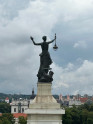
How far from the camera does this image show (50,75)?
88.6ft

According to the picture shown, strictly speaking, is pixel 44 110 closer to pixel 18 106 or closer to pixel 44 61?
pixel 44 61

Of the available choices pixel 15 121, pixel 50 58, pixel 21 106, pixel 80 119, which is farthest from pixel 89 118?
pixel 21 106

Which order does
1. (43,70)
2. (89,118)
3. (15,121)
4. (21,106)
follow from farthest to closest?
(21,106) < (15,121) < (89,118) < (43,70)

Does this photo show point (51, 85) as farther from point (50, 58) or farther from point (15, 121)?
point (15, 121)

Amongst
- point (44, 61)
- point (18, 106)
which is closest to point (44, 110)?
point (44, 61)

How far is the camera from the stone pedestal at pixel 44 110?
25.7 m

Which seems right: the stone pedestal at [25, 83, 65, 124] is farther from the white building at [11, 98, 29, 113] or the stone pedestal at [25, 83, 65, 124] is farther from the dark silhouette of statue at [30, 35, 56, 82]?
the white building at [11, 98, 29, 113]

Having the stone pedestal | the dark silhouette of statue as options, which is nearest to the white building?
the dark silhouette of statue

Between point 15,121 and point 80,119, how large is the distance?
18.5 meters

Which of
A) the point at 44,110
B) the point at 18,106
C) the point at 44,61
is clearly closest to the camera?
the point at 44,110

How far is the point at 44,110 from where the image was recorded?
25672 millimetres

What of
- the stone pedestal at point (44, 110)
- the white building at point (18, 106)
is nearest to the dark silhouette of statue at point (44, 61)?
the stone pedestal at point (44, 110)

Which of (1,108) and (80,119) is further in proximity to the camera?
(1,108)

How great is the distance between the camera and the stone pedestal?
25672mm
